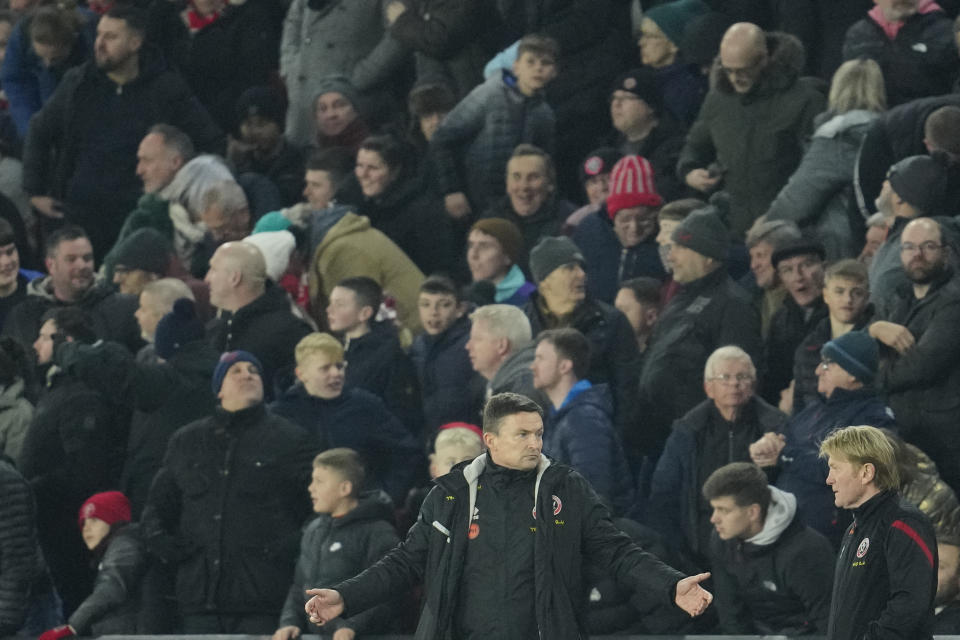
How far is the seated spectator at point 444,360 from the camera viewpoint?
38.7 ft

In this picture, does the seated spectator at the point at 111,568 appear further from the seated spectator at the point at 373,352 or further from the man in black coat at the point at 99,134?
the man in black coat at the point at 99,134

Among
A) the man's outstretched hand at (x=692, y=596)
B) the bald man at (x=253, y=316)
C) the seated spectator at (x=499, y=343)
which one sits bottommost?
the seated spectator at (x=499, y=343)

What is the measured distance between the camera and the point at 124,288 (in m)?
13.2

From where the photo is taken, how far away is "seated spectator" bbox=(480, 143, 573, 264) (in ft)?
44.4

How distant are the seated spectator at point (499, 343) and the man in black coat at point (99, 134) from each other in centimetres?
432

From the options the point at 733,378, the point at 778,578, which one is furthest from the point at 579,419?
the point at 778,578

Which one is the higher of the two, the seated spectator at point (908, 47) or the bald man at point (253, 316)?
the bald man at point (253, 316)

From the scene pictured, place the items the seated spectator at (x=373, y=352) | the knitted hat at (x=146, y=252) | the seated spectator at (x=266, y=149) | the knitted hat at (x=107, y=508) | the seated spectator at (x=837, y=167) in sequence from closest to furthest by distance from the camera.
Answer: the knitted hat at (x=107, y=508)
the seated spectator at (x=373, y=352)
the seated spectator at (x=837, y=167)
the knitted hat at (x=146, y=252)
the seated spectator at (x=266, y=149)

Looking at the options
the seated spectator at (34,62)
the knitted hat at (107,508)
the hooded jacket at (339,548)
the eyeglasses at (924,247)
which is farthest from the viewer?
the seated spectator at (34,62)

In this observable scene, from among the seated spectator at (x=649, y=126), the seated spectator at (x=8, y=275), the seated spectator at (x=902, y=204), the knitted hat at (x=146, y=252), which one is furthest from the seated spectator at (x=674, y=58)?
the seated spectator at (x=8, y=275)

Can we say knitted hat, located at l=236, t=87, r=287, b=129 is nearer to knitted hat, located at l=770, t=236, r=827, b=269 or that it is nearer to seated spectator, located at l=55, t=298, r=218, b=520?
seated spectator, located at l=55, t=298, r=218, b=520

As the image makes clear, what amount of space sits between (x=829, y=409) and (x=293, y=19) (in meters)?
7.15

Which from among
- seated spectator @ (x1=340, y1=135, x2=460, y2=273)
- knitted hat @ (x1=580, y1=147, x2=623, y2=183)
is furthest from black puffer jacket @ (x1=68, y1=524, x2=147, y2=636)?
knitted hat @ (x1=580, y1=147, x2=623, y2=183)

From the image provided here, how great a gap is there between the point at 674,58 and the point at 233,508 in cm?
543
